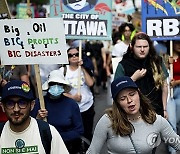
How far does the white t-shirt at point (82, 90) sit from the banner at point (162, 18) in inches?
43.1

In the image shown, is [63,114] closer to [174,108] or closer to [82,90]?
[82,90]

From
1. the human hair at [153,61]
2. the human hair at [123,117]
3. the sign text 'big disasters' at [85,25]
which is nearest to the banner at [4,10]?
the sign text 'big disasters' at [85,25]

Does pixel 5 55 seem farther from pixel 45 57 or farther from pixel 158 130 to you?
pixel 158 130

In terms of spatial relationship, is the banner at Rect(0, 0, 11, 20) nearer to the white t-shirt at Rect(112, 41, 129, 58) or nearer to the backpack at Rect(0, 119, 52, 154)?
the backpack at Rect(0, 119, 52, 154)

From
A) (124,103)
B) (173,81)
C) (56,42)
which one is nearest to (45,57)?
(56,42)

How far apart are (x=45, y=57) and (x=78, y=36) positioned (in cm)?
214

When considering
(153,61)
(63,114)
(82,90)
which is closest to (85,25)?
(82,90)

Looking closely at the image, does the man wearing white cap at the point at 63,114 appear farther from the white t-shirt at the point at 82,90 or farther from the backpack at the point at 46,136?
the backpack at the point at 46,136

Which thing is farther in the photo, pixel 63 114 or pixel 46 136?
pixel 63 114

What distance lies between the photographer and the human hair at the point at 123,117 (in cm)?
386

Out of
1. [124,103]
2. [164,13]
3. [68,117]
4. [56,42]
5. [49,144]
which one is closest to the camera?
[49,144]

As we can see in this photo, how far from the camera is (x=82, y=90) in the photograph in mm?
6852

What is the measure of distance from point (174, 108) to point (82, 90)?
1.22m

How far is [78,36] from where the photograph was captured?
6.53 meters
